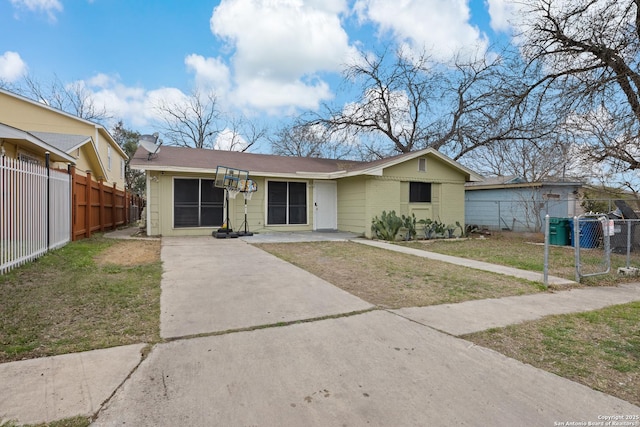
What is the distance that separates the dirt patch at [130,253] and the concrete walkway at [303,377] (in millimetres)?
3217

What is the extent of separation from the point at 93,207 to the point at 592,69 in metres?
15.6

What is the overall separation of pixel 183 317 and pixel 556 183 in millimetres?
15345

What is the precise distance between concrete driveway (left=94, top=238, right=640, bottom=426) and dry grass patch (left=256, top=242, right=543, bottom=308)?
0.99m

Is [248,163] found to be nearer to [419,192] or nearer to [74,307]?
[419,192]

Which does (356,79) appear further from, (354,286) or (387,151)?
(354,286)

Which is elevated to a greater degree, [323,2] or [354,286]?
[323,2]

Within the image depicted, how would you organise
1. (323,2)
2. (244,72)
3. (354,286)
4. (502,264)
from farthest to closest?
(244,72) → (323,2) → (502,264) → (354,286)

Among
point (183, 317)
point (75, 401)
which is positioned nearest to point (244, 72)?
point (183, 317)

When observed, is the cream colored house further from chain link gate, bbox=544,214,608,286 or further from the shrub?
chain link gate, bbox=544,214,608,286

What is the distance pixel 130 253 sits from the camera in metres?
7.80

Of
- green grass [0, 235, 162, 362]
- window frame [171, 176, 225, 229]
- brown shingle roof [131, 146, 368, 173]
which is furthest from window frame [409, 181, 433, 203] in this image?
green grass [0, 235, 162, 362]

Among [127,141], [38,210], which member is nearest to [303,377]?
[38,210]

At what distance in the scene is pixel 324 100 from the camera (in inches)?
792

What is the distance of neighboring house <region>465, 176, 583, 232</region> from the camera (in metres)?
14.4
